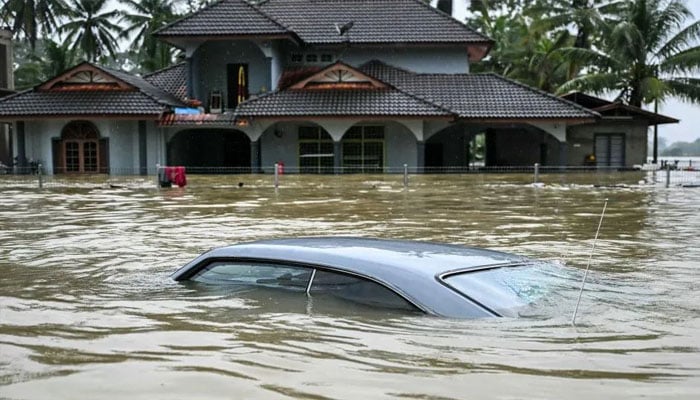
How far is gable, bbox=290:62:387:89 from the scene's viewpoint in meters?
35.9

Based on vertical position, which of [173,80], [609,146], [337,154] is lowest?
[337,154]

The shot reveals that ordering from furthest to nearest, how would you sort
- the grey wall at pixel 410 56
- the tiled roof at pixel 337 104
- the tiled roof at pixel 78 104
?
the grey wall at pixel 410 56, the tiled roof at pixel 78 104, the tiled roof at pixel 337 104

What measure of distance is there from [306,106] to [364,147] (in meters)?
3.69

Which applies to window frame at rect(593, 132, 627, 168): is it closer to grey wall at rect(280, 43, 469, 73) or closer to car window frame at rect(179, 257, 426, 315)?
grey wall at rect(280, 43, 469, 73)

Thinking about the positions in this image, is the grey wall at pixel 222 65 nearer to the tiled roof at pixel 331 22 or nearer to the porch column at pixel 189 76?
the porch column at pixel 189 76

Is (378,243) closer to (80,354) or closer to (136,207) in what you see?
(80,354)

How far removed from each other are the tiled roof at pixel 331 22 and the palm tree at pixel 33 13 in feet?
52.6

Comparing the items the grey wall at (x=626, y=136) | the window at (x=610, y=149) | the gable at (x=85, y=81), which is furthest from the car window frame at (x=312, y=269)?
the window at (x=610, y=149)

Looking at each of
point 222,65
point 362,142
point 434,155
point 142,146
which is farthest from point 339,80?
point 142,146

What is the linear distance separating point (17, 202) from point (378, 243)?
52.5 ft

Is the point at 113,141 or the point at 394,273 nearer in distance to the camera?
the point at 394,273

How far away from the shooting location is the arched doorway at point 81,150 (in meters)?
36.8

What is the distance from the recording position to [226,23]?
37.0m

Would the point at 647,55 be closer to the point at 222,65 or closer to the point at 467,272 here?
the point at 222,65
